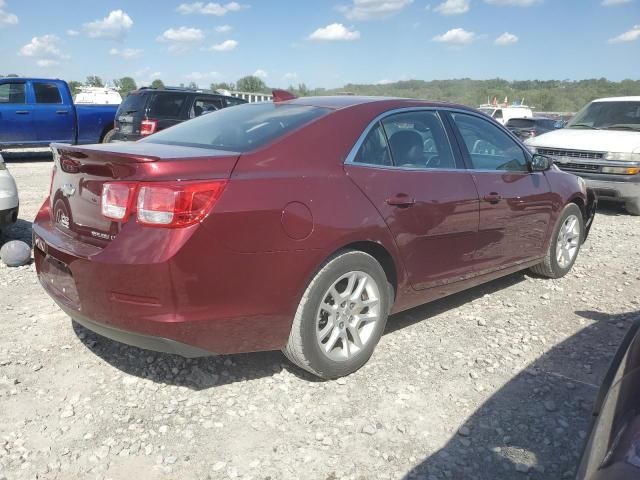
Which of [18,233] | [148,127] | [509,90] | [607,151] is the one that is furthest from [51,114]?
[509,90]

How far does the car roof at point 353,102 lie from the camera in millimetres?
3479

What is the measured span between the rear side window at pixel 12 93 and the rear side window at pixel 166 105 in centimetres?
438

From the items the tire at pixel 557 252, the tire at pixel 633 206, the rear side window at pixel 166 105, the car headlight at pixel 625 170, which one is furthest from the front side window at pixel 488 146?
the rear side window at pixel 166 105

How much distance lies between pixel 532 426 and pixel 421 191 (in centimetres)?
145

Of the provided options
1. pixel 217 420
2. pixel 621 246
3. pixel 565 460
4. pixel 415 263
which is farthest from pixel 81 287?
pixel 621 246

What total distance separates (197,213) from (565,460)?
2008 mm

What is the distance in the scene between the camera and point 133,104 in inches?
418

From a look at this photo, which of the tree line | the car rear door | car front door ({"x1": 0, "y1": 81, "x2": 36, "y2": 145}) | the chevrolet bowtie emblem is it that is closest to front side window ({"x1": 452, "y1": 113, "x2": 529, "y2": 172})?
the chevrolet bowtie emblem

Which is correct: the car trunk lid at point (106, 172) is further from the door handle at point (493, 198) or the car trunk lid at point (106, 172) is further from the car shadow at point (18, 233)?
the car shadow at point (18, 233)

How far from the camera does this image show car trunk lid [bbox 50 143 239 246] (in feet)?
8.37

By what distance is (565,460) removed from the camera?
101 inches

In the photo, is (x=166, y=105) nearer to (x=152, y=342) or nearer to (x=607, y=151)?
(x=607, y=151)

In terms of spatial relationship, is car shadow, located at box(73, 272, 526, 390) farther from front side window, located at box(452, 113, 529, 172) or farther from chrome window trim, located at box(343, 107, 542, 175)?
front side window, located at box(452, 113, 529, 172)

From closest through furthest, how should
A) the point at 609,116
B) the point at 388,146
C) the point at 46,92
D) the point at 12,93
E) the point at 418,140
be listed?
the point at 388,146 < the point at 418,140 < the point at 609,116 < the point at 12,93 < the point at 46,92
